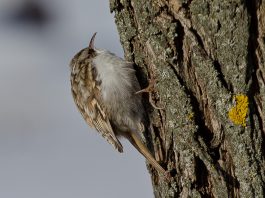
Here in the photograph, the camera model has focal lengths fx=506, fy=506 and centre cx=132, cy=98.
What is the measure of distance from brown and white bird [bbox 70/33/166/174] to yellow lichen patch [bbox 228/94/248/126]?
0.68m

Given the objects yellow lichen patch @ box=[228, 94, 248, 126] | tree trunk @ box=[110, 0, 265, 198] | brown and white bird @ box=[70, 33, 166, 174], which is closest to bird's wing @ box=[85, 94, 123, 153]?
brown and white bird @ box=[70, 33, 166, 174]

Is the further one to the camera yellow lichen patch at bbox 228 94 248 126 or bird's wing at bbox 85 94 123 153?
bird's wing at bbox 85 94 123 153

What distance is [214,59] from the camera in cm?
177

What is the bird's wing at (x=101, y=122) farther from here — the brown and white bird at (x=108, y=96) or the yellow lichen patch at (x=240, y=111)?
the yellow lichen patch at (x=240, y=111)

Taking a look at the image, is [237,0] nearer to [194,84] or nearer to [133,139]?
[194,84]

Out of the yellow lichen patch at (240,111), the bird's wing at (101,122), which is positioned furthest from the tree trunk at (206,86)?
the bird's wing at (101,122)

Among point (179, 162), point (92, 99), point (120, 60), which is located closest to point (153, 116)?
point (179, 162)

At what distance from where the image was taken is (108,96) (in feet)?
8.61

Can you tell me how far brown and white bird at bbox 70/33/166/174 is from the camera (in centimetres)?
245

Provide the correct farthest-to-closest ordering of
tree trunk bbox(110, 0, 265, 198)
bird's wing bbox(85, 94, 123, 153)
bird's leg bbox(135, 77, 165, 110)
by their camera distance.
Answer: bird's wing bbox(85, 94, 123, 153), bird's leg bbox(135, 77, 165, 110), tree trunk bbox(110, 0, 265, 198)

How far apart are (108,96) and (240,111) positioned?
103 cm

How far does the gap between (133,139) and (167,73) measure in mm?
654

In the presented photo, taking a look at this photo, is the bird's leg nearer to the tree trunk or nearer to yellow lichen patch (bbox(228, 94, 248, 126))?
the tree trunk

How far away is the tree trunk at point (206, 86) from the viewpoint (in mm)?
1704
